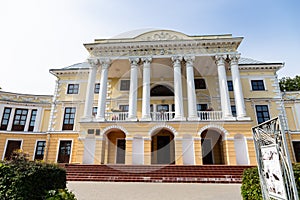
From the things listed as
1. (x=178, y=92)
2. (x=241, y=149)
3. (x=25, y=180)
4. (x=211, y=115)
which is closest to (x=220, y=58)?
(x=178, y=92)

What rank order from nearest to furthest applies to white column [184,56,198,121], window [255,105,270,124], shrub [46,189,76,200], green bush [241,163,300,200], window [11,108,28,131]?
shrub [46,189,76,200] → green bush [241,163,300,200] → white column [184,56,198,121] → window [255,105,270,124] → window [11,108,28,131]

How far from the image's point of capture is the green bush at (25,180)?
3.81 metres

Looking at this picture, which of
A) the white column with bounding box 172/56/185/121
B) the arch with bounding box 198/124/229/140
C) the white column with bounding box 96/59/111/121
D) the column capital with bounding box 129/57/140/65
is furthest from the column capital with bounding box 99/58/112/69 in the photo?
the arch with bounding box 198/124/229/140

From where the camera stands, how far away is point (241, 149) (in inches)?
567

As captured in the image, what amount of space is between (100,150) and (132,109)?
13.6ft

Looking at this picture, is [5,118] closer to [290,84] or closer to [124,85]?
[124,85]

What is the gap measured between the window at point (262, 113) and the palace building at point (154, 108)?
86mm

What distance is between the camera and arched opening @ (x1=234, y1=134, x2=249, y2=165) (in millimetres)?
14061

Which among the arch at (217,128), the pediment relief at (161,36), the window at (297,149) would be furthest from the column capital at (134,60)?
the window at (297,149)

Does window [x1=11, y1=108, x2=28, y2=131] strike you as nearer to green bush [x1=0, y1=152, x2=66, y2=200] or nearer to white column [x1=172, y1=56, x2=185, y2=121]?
white column [x1=172, y1=56, x2=185, y2=121]

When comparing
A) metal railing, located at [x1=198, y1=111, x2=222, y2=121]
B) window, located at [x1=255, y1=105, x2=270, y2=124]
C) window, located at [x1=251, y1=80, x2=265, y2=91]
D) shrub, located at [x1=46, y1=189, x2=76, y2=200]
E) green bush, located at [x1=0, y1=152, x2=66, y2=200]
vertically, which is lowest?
shrub, located at [x1=46, y1=189, x2=76, y2=200]

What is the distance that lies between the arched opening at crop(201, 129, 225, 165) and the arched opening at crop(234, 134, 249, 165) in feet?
7.17

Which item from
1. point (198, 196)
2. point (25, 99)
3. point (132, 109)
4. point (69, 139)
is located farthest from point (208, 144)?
point (25, 99)

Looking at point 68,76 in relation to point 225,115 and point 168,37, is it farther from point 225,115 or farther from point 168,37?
point 225,115
